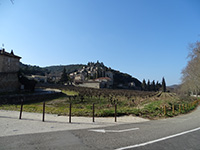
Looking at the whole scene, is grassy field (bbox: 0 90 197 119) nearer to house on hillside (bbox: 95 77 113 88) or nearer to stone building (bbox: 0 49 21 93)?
stone building (bbox: 0 49 21 93)

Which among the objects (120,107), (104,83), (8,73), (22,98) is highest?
(8,73)

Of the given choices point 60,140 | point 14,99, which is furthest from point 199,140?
point 14,99

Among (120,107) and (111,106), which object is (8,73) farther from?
(120,107)

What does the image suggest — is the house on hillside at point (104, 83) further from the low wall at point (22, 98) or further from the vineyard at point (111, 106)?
the vineyard at point (111, 106)

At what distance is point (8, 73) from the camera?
30.6 m

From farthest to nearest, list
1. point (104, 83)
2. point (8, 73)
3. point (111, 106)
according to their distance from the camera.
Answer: point (104, 83), point (8, 73), point (111, 106)

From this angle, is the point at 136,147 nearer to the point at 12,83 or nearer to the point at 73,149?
the point at 73,149

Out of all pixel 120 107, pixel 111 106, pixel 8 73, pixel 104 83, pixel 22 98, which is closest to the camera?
pixel 120 107

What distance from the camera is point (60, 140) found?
15.3 ft

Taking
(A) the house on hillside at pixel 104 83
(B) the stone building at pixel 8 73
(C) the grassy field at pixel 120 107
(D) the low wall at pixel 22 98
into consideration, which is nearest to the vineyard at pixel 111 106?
(C) the grassy field at pixel 120 107

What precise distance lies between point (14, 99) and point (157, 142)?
2501cm

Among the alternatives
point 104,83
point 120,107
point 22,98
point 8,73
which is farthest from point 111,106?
point 104,83

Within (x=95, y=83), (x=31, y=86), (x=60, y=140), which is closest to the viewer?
(x=60, y=140)

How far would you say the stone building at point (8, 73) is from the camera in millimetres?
28869
